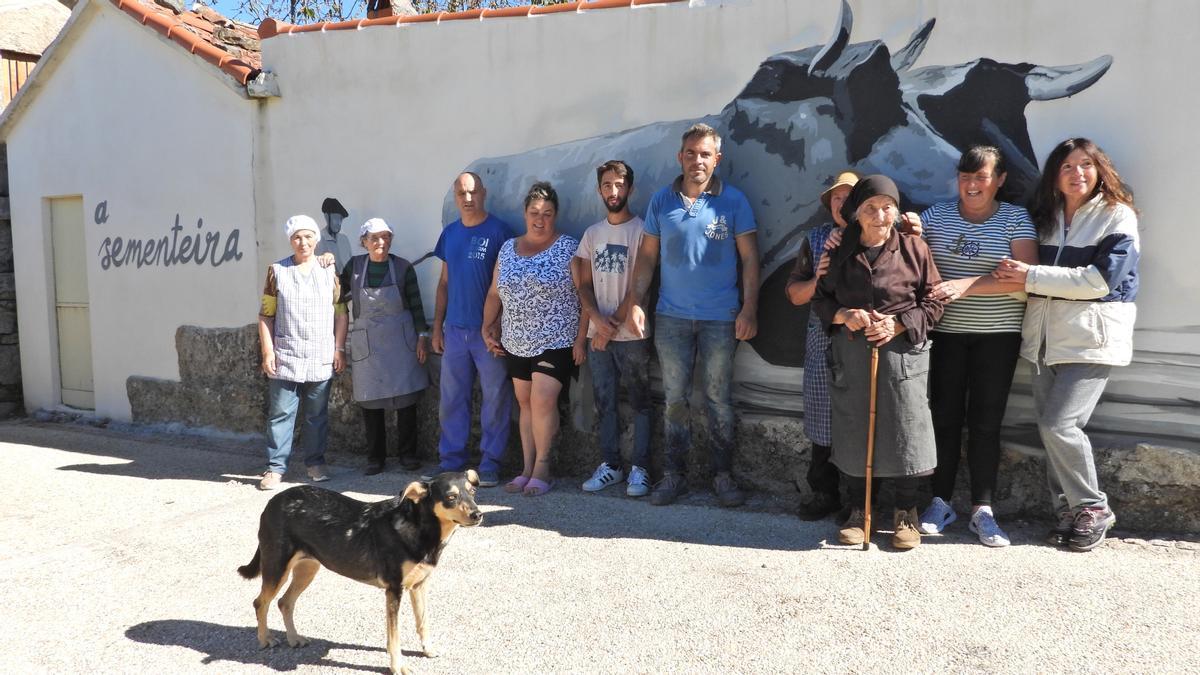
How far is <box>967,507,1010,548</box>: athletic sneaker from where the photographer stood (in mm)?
3971

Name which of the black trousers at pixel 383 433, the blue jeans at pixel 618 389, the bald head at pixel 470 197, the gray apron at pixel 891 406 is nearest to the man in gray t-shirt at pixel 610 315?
A: the blue jeans at pixel 618 389

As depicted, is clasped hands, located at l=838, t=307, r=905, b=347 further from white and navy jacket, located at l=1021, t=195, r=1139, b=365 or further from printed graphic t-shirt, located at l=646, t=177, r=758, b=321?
printed graphic t-shirt, located at l=646, t=177, r=758, b=321

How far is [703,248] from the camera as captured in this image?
4.57 m

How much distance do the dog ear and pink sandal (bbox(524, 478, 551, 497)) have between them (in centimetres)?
212

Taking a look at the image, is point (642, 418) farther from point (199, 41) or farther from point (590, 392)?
point (199, 41)

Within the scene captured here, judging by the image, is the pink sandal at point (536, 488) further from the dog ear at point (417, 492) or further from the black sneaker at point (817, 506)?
the dog ear at point (417, 492)

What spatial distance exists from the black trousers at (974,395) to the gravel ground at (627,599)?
1.12ft

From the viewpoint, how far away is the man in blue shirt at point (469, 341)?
17.5 ft

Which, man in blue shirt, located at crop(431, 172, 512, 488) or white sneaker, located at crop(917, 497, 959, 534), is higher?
man in blue shirt, located at crop(431, 172, 512, 488)

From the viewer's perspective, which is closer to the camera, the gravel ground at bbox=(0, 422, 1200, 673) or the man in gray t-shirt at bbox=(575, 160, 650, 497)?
the gravel ground at bbox=(0, 422, 1200, 673)

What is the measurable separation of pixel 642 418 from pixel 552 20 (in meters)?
2.48

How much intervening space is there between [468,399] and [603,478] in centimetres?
105

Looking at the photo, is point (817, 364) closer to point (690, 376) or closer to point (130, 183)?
point (690, 376)

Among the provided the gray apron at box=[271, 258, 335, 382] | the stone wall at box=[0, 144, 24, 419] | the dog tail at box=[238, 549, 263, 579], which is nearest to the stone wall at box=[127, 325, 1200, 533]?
the gray apron at box=[271, 258, 335, 382]
